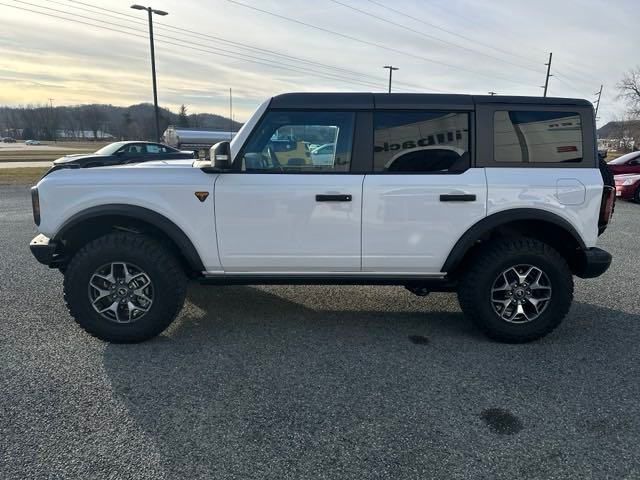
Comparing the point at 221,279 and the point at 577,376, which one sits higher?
the point at 221,279

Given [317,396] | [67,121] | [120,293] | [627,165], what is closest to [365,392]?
[317,396]

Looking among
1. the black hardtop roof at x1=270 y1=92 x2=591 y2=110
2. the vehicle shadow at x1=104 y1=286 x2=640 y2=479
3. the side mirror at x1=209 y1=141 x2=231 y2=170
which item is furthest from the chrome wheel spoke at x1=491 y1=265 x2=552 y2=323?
the side mirror at x1=209 y1=141 x2=231 y2=170

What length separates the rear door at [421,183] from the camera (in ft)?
11.1

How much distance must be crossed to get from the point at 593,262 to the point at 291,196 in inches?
97.9

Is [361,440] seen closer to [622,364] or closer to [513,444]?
[513,444]

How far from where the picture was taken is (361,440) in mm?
2385

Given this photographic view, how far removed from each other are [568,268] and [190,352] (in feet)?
10.2

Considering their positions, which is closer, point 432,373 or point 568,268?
point 432,373

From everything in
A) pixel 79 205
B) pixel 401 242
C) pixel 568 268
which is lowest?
pixel 568 268

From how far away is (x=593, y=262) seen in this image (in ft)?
11.5

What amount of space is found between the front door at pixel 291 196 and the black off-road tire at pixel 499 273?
1.00 m

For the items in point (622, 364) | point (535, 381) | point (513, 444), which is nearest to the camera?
point (513, 444)

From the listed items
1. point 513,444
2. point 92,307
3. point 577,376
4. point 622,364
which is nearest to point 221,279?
point 92,307

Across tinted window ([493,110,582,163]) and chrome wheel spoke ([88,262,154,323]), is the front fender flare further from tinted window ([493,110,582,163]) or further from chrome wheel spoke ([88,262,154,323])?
tinted window ([493,110,582,163])
